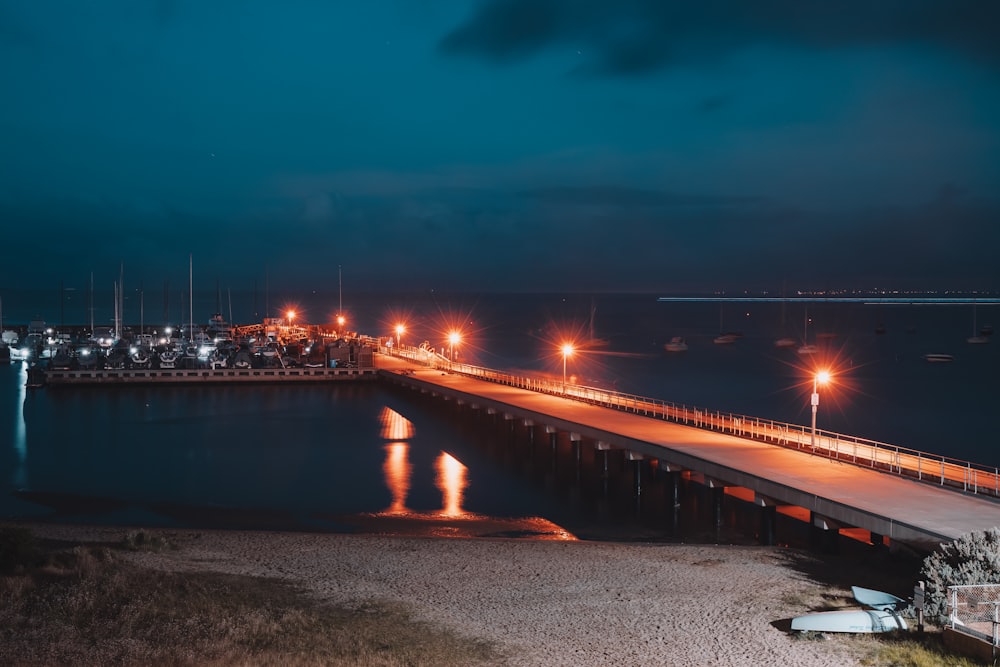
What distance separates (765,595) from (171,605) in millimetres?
10627

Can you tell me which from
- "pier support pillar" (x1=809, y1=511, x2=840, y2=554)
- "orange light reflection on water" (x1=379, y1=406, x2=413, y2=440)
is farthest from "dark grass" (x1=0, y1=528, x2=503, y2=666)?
"orange light reflection on water" (x1=379, y1=406, x2=413, y2=440)

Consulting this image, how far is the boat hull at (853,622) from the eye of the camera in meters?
13.0

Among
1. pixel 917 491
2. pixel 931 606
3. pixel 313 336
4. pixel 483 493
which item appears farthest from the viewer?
pixel 313 336

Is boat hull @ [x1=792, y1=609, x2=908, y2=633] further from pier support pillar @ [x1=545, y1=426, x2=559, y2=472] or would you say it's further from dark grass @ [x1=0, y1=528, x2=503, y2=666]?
pier support pillar @ [x1=545, y1=426, x2=559, y2=472]

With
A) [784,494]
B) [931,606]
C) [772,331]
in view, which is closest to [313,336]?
[784,494]

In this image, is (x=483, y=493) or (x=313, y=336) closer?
(x=483, y=493)

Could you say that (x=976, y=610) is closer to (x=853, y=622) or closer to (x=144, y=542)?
(x=853, y=622)

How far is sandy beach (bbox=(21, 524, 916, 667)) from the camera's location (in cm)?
1316

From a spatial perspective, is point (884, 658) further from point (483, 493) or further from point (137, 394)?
point (137, 394)

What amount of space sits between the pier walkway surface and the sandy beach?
145cm

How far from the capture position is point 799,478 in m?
21.0

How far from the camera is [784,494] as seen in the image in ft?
65.5

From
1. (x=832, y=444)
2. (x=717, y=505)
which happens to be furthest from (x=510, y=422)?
(x=832, y=444)

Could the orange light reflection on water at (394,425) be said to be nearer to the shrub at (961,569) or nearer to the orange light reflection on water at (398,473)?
the orange light reflection on water at (398,473)
